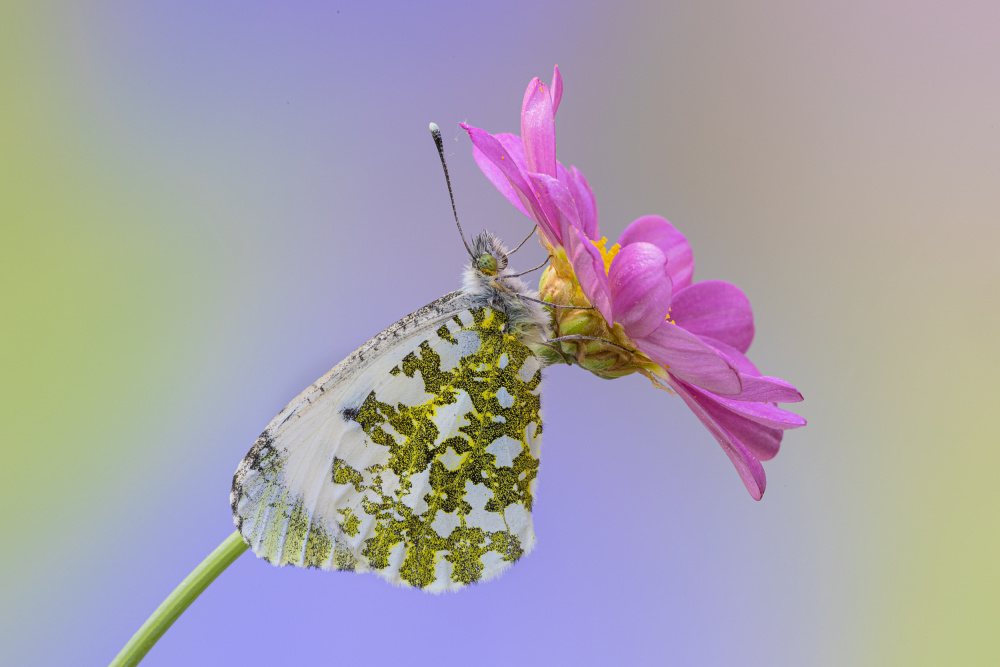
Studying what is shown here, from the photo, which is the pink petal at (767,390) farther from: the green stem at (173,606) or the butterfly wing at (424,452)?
the green stem at (173,606)

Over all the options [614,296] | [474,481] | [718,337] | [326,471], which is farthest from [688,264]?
[326,471]

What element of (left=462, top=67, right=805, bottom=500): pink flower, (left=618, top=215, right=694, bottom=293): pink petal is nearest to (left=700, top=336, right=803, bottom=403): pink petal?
(left=462, top=67, right=805, bottom=500): pink flower

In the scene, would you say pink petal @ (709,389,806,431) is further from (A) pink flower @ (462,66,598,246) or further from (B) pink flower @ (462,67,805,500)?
(A) pink flower @ (462,66,598,246)

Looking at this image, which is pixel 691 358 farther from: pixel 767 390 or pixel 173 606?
pixel 173 606

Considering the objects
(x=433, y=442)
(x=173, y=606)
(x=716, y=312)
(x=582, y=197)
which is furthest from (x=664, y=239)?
(x=173, y=606)

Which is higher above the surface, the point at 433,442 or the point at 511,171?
the point at 511,171

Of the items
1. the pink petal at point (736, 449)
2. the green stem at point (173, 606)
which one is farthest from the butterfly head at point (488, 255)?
the green stem at point (173, 606)
